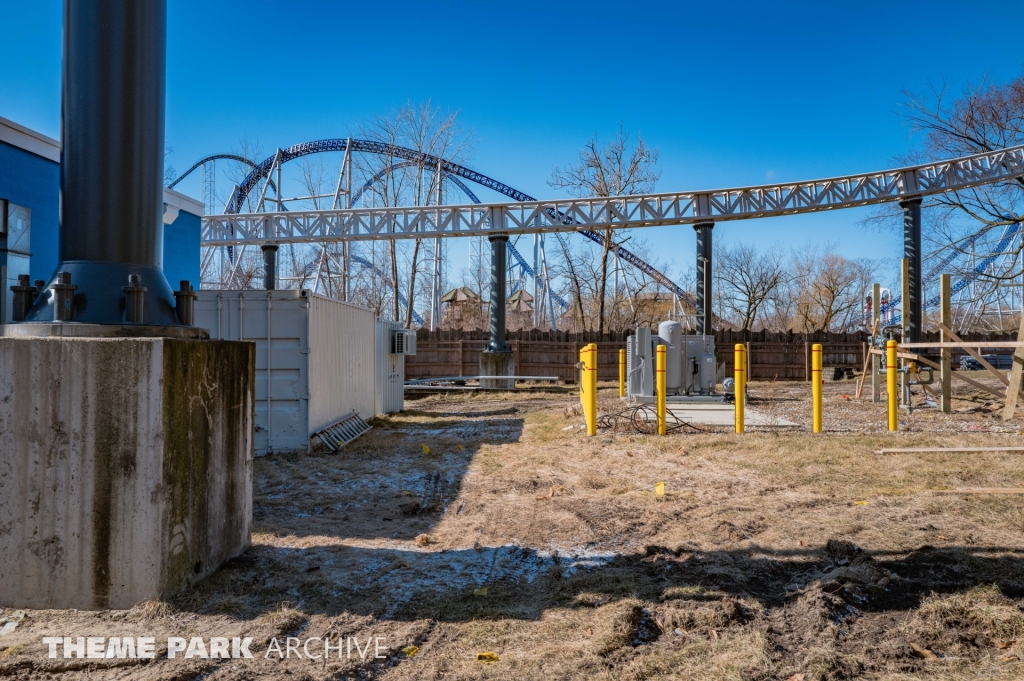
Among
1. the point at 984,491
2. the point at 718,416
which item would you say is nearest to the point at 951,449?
the point at 984,491

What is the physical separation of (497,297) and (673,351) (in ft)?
31.7

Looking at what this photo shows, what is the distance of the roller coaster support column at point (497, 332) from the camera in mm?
21875

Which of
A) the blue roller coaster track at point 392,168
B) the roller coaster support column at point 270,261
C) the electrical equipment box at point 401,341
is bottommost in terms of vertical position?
the electrical equipment box at point 401,341

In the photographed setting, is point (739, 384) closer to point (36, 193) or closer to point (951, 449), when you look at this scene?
point (951, 449)

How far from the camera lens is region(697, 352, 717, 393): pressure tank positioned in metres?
14.4

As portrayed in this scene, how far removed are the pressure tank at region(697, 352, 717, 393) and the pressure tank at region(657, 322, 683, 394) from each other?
0.61 m

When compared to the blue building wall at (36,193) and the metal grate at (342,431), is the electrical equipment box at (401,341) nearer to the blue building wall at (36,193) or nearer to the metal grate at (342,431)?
the metal grate at (342,431)

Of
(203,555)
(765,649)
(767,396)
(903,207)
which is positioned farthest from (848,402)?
(203,555)

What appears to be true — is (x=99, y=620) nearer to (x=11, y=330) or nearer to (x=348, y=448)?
(x=11, y=330)

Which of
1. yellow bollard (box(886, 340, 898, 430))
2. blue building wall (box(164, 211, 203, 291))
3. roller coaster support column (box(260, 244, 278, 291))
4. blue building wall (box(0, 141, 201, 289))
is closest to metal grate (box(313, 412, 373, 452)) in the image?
blue building wall (box(0, 141, 201, 289))

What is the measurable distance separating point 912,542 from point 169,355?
496cm

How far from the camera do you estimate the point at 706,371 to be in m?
14.4

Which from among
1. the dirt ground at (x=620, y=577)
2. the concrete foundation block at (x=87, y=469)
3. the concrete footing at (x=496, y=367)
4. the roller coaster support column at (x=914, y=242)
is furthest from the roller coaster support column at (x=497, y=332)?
the concrete foundation block at (x=87, y=469)

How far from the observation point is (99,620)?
3.26m
